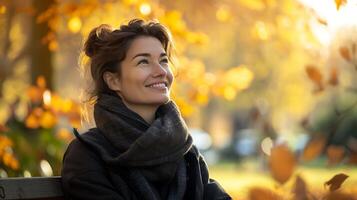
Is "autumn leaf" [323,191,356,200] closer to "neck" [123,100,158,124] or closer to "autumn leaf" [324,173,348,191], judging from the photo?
"autumn leaf" [324,173,348,191]

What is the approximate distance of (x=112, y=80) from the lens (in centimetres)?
359

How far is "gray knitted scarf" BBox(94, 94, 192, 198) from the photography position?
329cm

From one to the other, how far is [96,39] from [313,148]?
1.25 meters

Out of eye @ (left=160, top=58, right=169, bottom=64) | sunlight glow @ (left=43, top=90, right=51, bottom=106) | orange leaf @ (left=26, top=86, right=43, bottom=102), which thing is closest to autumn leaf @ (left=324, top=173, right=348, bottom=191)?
eye @ (left=160, top=58, right=169, bottom=64)

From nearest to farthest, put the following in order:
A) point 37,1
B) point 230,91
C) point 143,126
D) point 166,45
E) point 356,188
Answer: point 356,188, point 143,126, point 166,45, point 37,1, point 230,91

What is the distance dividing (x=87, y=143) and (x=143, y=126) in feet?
0.72

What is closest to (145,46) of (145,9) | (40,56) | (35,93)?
(145,9)

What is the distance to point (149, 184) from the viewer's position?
10.9 ft

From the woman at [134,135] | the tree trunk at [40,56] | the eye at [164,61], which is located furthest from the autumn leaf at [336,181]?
the tree trunk at [40,56]

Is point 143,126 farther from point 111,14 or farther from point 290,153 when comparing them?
point 111,14

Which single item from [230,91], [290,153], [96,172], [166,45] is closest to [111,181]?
[96,172]

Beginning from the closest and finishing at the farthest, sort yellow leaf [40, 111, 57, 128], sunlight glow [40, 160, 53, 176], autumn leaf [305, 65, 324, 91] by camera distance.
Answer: autumn leaf [305, 65, 324, 91], sunlight glow [40, 160, 53, 176], yellow leaf [40, 111, 57, 128]

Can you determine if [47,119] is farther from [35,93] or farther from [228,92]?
[228,92]

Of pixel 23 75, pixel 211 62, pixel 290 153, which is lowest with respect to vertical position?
pixel 290 153
